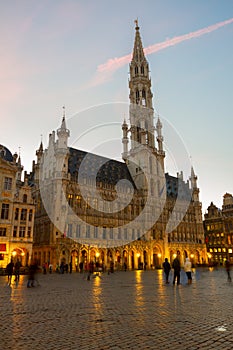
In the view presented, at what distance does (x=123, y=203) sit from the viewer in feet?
219

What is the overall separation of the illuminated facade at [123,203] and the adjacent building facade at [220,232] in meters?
5.95

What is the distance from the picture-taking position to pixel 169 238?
75938 millimetres

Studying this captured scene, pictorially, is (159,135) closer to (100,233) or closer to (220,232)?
(220,232)

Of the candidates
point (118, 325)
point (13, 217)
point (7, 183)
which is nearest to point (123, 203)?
point (13, 217)

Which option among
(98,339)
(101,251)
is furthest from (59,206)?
(98,339)

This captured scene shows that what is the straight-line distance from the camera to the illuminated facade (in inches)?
2181

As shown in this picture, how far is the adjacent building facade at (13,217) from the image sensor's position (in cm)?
4409

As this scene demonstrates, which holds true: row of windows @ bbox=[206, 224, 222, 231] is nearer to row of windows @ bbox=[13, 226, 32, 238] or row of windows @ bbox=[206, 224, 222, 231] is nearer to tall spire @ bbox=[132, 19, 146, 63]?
tall spire @ bbox=[132, 19, 146, 63]

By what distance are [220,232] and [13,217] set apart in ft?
212

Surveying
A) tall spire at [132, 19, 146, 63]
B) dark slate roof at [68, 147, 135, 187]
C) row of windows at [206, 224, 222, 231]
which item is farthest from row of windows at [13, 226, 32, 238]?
tall spire at [132, 19, 146, 63]

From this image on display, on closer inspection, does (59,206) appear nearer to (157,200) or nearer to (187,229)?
(157,200)

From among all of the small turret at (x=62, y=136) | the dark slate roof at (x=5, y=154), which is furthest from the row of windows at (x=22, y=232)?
the small turret at (x=62, y=136)

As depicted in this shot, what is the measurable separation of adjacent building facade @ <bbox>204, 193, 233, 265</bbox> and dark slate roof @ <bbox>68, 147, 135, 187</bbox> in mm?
32554

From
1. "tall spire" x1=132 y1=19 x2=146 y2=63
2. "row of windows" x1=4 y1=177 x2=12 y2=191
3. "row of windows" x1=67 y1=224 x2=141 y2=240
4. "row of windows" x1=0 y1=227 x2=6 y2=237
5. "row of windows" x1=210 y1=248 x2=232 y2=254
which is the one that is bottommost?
"row of windows" x1=210 y1=248 x2=232 y2=254
